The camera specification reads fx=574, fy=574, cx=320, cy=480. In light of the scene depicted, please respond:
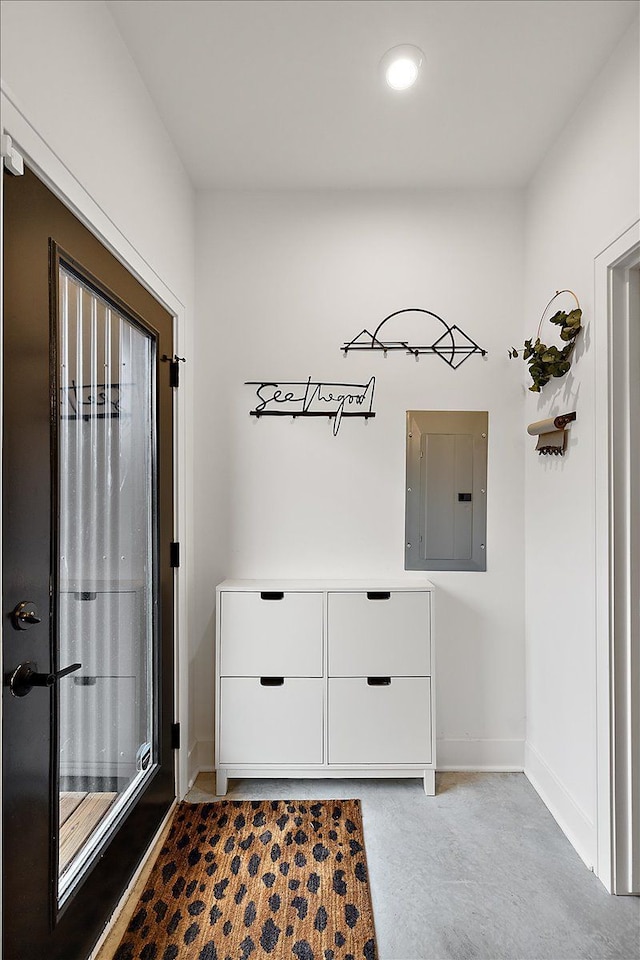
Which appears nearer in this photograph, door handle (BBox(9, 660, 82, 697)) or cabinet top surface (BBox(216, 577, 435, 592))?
door handle (BBox(9, 660, 82, 697))

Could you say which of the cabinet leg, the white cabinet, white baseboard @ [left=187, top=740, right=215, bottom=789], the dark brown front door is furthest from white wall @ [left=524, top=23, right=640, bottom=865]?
the dark brown front door

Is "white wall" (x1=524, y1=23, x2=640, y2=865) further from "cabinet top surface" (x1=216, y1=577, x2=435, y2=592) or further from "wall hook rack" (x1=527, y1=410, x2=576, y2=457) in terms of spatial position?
"cabinet top surface" (x1=216, y1=577, x2=435, y2=592)

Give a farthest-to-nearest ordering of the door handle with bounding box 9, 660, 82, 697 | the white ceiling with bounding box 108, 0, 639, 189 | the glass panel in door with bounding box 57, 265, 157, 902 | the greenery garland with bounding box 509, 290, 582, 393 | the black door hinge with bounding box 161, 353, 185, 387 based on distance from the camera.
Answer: the black door hinge with bounding box 161, 353, 185, 387 → the greenery garland with bounding box 509, 290, 582, 393 → the white ceiling with bounding box 108, 0, 639, 189 → the glass panel in door with bounding box 57, 265, 157, 902 → the door handle with bounding box 9, 660, 82, 697

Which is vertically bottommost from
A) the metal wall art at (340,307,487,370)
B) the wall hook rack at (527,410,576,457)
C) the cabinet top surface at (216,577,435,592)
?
the cabinet top surface at (216,577,435,592)

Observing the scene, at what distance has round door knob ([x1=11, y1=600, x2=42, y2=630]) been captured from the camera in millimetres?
1244

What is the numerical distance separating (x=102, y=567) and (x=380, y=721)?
55.9 inches

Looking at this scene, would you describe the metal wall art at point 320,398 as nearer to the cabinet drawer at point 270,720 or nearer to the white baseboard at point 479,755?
the cabinet drawer at point 270,720

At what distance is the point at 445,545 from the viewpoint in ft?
9.03

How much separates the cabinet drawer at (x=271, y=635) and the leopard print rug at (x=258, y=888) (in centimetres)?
55

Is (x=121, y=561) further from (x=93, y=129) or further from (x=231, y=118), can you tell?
(x=231, y=118)

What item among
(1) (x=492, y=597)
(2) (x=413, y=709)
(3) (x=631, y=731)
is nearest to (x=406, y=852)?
(2) (x=413, y=709)

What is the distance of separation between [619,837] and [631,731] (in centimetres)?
→ 34

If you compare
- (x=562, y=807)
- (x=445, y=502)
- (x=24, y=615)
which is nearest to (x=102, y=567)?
(x=24, y=615)

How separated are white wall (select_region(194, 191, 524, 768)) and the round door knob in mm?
1462
